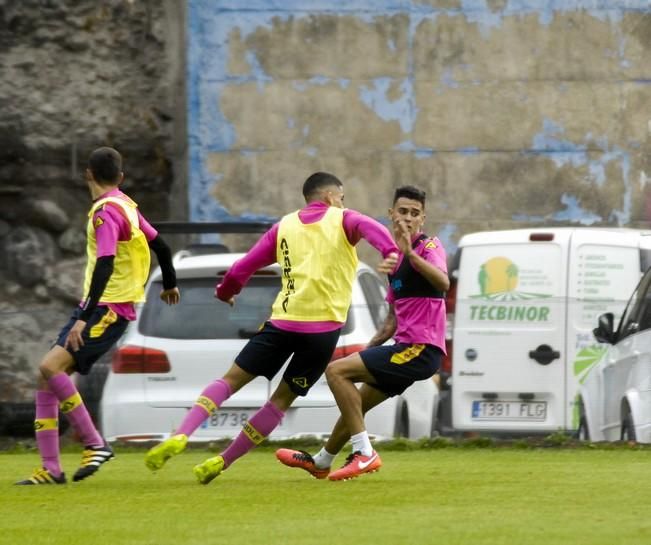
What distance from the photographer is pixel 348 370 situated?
11000 mm

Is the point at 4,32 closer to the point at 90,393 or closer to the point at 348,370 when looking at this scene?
the point at 90,393

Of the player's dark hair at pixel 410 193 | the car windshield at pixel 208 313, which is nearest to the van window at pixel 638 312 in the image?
the car windshield at pixel 208 313

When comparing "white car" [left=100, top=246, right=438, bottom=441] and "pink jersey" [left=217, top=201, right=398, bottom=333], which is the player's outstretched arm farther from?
"white car" [left=100, top=246, right=438, bottom=441]

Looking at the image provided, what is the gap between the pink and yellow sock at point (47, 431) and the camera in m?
11.1

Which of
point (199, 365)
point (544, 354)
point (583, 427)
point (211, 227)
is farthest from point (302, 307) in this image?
point (544, 354)

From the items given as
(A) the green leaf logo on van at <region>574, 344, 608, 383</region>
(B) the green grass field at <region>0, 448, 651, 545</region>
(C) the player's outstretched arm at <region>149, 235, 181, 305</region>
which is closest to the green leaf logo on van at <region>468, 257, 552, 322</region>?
(A) the green leaf logo on van at <region>574, 344, 608, 383</region>

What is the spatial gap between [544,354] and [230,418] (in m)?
3.98

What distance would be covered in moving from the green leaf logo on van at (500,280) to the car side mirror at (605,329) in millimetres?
2178

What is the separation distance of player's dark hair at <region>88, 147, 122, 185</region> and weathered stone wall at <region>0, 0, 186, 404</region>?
14230 millimetres

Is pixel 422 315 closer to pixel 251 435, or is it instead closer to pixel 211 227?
pixel 251 435

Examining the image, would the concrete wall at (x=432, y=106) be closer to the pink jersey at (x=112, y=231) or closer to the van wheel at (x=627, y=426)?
the van wheel at (x=627, y=426)

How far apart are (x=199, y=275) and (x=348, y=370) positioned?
382cm

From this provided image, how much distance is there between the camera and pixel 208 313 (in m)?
14.7

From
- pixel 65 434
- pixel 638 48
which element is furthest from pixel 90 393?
pixel 638 48
